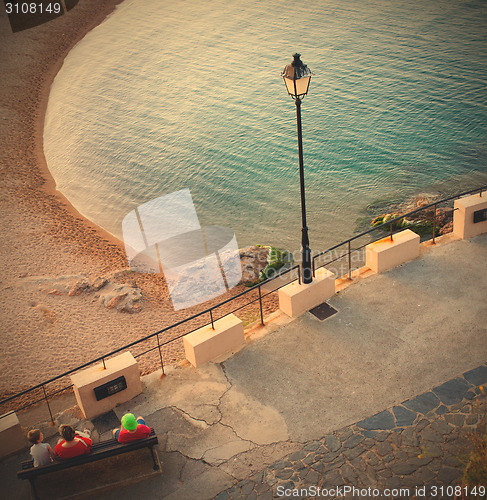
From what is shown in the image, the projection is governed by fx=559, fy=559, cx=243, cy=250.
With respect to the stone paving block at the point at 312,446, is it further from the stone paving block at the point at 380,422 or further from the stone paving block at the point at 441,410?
the stone paving block at the point at 441,410

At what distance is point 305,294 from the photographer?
11266 millimetres

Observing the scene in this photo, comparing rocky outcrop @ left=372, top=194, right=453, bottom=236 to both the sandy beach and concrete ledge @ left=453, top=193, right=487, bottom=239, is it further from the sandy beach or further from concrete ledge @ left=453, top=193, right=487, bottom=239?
the sandy beach

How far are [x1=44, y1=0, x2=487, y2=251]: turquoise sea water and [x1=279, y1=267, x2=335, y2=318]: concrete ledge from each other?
337 inches

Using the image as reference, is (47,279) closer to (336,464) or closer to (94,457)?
(94,457)

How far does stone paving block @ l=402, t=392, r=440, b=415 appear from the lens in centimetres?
893

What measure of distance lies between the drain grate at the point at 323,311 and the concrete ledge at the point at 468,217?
12.6 feet

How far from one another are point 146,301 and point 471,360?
10317 mm

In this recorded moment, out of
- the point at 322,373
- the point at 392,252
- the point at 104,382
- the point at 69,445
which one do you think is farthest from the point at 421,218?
the point at 69,445

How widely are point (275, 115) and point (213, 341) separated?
21.8 m

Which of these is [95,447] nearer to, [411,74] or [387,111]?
[387,111]

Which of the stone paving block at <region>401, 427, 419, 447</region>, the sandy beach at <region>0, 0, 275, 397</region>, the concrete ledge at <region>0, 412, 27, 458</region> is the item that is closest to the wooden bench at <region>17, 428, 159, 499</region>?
the concrete ledge at <region>0, 412, 27, 458</region>

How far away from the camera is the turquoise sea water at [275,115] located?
77.0 feet

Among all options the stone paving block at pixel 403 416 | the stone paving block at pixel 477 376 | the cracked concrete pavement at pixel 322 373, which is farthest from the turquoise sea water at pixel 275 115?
the stone paving block at pixel 403 416

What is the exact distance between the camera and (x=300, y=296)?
36.7 ft
